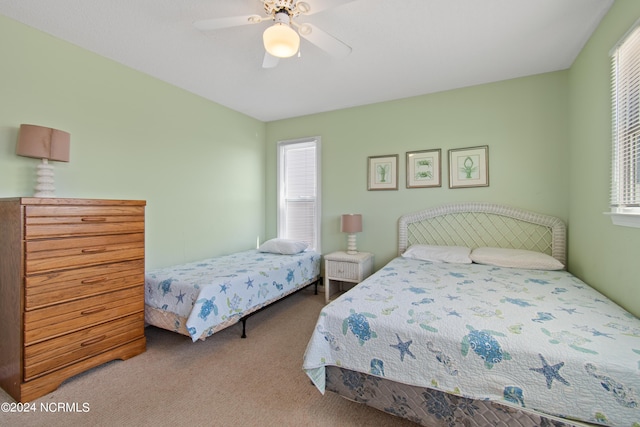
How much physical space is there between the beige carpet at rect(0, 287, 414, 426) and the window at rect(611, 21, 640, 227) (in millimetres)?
1903

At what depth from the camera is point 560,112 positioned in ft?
8.87

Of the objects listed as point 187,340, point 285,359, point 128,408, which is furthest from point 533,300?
point 187,340

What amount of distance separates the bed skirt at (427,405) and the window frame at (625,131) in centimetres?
130

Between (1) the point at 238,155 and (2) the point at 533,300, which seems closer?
(2) the point at 533,300

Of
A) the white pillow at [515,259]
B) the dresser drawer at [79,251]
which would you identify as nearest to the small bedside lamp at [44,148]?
the dresser drawer at [79,251]

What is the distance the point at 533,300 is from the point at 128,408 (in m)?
2.61

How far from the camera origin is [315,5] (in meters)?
1.57

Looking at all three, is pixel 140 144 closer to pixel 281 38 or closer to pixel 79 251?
pixel 79 251

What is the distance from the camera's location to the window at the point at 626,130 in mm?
1577

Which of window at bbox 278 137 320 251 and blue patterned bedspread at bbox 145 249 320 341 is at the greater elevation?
window at bbox 278 137 320 251

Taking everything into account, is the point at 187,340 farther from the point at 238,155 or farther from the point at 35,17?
the point at 35,17

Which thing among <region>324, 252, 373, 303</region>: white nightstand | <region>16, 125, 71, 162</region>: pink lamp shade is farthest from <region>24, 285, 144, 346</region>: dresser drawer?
<region>324, 252, 373, 303</region>: white nightstand

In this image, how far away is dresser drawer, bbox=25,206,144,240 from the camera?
170 centimetres

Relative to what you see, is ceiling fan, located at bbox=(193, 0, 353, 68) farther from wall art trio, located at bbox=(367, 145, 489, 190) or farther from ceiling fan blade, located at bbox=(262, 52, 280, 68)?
wall art trio, located at bbox=(367, 145, 489, 190)
